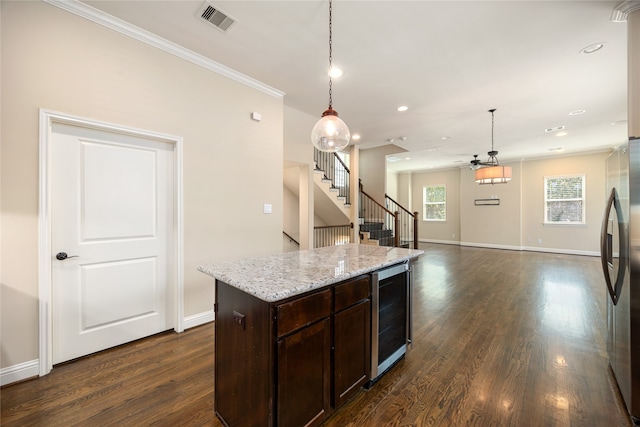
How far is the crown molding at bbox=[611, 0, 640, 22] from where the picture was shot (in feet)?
6.82

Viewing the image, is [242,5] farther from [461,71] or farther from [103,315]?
[103,315]

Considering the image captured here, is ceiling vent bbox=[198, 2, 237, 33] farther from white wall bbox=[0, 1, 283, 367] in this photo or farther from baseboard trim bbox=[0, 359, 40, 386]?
baseboard trim bbox=[0, 359, 40, 386]

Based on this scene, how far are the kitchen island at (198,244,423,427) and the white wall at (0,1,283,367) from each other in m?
1.45

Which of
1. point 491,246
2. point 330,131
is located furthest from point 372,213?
point 330,131

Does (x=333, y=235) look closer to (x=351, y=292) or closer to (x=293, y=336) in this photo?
(x=351, y=292)

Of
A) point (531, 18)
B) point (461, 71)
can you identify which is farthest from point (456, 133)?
point (531, 18)

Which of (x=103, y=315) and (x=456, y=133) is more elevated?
(x=456, y=133)

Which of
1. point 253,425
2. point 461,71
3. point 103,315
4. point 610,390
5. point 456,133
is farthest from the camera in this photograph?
point 456,133

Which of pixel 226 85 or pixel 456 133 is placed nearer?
pixel 226 85

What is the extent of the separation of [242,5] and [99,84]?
144cm

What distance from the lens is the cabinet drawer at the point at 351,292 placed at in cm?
164

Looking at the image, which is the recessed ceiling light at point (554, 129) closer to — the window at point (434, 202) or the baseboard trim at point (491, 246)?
the baseboard trim at point (491, 246)

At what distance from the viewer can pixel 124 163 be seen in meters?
2.54

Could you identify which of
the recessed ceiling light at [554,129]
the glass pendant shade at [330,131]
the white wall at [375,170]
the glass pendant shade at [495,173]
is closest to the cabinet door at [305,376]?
the glass pendant shade at [330,131]
